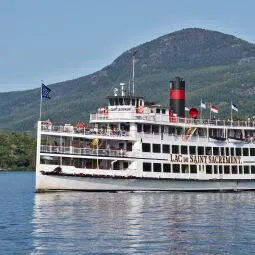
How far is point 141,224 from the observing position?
3912cm

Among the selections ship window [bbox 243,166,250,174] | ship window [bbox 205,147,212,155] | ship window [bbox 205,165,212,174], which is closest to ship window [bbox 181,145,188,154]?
ship window [bbox 205,147,212,155]

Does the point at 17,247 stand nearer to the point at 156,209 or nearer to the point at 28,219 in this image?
the point at 28,219

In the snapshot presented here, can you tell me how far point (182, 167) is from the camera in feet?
197

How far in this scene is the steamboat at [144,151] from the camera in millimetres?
55188

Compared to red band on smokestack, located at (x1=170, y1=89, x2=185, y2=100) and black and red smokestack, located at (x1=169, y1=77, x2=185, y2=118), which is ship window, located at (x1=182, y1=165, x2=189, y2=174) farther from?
red band on smokestack, located at (x1=170, y1=89, x2=185, y2=100)

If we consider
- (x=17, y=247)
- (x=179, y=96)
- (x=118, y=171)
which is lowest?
(x=17, y=247)

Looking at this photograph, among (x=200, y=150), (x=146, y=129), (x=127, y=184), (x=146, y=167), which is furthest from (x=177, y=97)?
(x=127, y=184)

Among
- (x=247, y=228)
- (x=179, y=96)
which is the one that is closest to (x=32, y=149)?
(x=179, y=96)

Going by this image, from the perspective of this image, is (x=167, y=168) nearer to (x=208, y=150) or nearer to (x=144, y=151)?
(x=144, y=151)

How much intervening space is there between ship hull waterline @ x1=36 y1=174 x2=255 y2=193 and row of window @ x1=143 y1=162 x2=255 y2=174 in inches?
30.4

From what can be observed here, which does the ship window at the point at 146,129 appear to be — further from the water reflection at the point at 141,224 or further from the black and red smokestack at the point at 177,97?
the water reflection at the point at 141,224

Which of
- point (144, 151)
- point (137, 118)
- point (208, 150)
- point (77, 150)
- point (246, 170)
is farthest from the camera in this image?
point (246, 170)

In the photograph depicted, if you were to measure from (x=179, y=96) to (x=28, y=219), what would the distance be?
84.6 ft

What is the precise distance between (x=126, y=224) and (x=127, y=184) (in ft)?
58.0
